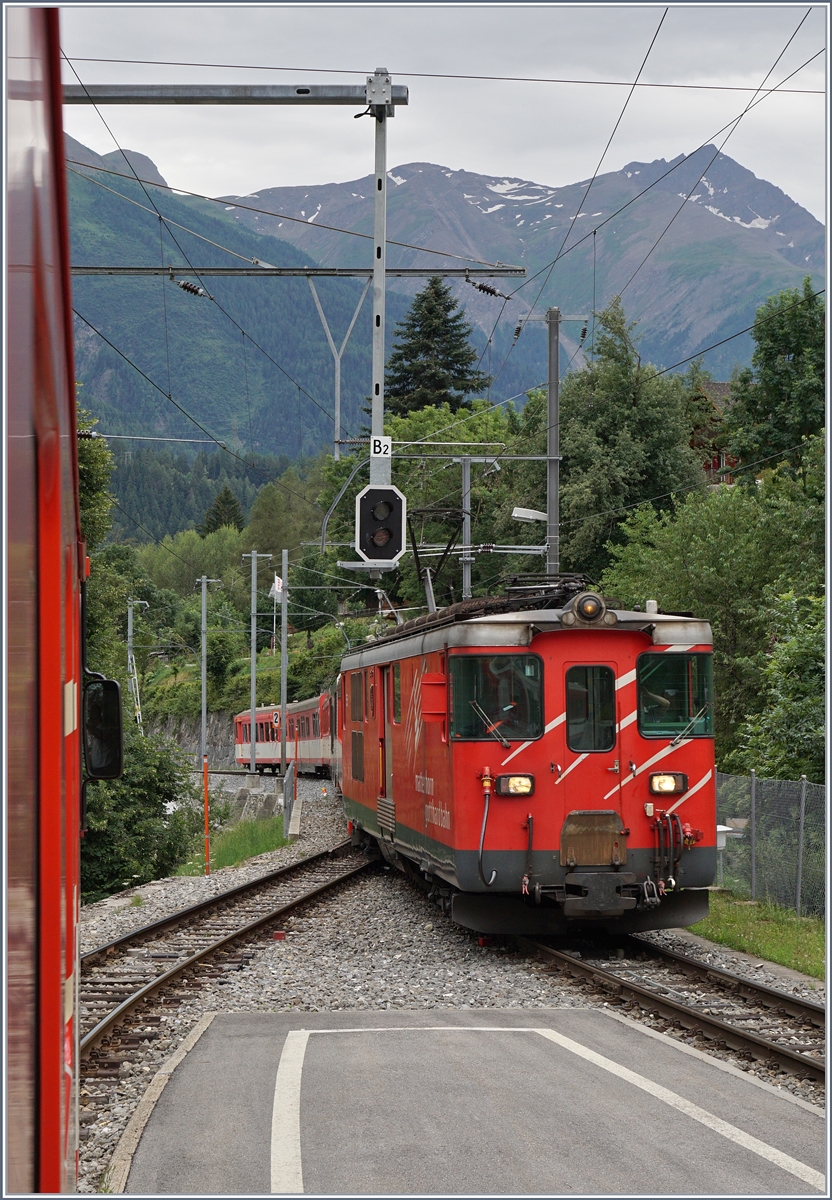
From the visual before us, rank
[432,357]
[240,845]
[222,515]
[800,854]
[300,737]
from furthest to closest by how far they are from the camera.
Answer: [222,515], [432,357], [300,737], [240,845], [800,854]

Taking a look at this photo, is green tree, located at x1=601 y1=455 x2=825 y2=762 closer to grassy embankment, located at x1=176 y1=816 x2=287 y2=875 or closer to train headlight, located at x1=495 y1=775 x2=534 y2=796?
grassy embankment, located at x1=176 y1=816 x2=287 y2=875

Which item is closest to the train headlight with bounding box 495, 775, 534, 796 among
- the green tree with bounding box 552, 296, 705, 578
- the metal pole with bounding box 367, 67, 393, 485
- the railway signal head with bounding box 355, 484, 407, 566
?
the railway signal head with bounding box 355, 484, 407, 566

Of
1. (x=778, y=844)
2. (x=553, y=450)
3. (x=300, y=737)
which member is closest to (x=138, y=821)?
(x=553, y=450)

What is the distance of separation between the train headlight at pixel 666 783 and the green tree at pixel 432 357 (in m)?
76.2

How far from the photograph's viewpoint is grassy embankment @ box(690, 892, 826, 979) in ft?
39.9

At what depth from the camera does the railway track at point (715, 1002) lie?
8.47 m

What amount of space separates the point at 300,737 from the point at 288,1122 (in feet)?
139

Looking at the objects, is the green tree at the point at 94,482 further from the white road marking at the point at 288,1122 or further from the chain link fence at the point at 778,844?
the white road marking at the point at 288,1122

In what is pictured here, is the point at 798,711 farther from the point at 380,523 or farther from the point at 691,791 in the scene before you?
the point at 380,523

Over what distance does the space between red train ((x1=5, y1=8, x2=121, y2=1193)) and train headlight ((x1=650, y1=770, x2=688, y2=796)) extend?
10.1 m

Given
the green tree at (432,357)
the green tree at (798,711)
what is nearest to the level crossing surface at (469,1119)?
the green tree at (798,711)

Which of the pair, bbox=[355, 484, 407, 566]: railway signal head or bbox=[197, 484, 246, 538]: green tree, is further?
bbox=[197, 484, 246, 538]: green tree

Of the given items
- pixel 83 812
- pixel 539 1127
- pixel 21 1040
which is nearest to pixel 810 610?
pixel 539 1127

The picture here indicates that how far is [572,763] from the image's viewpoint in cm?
1193
